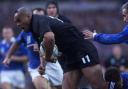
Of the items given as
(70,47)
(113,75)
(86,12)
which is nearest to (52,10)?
(70,47)

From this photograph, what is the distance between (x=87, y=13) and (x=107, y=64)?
7.95 meters

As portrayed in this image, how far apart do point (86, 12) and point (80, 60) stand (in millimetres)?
14278

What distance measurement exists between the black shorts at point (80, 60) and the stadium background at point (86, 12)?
10033mm

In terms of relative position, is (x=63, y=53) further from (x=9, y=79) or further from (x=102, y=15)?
(x=102, y=15)

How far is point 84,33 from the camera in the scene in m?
11.0

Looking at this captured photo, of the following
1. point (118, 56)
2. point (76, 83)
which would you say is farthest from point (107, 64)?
point (76, 83)

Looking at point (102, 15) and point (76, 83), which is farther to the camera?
point (102, 15)

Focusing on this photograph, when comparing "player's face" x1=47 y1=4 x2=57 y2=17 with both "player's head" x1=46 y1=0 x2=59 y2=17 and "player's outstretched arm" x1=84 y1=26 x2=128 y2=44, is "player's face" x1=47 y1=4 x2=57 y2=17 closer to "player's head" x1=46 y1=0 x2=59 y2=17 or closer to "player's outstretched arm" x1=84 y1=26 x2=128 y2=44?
"player's head" x1=46 y1=0 x2=59 y2=17

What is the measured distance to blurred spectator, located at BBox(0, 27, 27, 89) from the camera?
1600cm

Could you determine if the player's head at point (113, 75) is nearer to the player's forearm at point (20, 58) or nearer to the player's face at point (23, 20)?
the player's face at point (23, 20)

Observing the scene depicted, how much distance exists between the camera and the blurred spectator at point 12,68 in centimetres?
1600

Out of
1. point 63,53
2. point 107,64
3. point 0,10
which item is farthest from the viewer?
point 0,10

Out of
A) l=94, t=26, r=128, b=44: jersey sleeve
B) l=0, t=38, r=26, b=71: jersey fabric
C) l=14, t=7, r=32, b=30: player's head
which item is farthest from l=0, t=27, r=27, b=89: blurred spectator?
l=14, t=7, r=32, b=30: player's head

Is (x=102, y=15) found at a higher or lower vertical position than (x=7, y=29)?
lower
